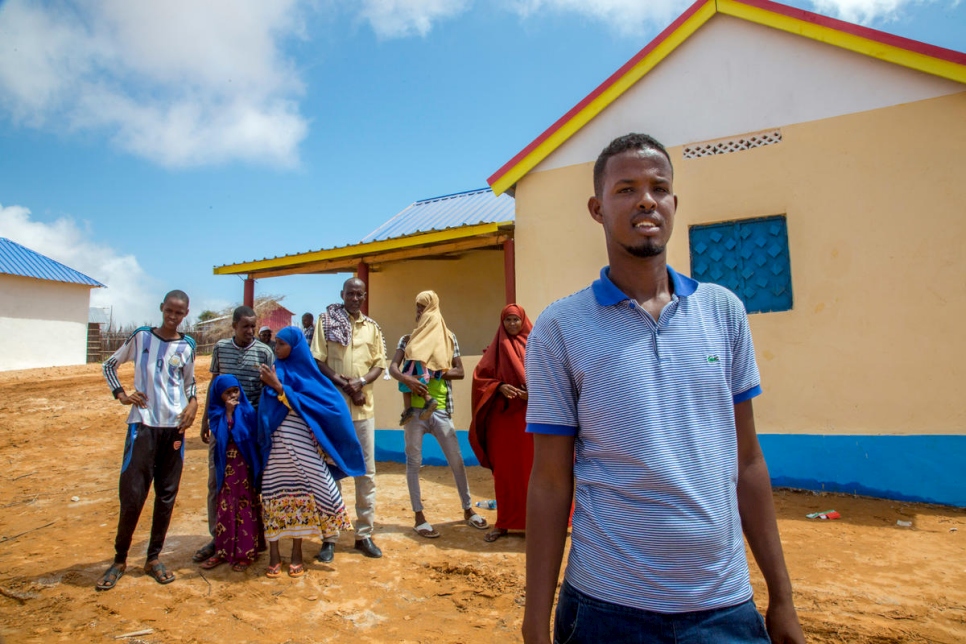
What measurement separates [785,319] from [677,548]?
5.33 metres

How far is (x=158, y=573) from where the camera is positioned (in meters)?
3.84

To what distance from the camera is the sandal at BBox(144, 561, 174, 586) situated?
12.5ft

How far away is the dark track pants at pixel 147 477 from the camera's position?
12.4 ft

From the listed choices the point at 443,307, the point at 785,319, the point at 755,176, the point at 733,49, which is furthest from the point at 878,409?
the point at 443,307

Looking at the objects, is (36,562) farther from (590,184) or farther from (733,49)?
(733,49)

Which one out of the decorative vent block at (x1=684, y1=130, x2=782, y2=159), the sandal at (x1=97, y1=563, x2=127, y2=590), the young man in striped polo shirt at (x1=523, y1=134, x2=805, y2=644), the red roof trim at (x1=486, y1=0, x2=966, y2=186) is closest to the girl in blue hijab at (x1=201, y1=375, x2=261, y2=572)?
the sandal at (x1=97, y1=563, x2=127, y2=590)

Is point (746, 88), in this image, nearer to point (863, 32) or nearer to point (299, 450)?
point (863, 32)

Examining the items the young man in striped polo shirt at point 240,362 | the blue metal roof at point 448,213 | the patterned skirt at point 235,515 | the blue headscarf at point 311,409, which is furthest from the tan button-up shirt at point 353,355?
the blue metal roof at point 448,213

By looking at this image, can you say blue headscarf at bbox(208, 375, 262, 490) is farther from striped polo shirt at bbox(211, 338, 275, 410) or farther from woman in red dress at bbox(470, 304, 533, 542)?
woman in red dress at bbox(470, 304, 533, 542)

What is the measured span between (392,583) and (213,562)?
1280 millimetres

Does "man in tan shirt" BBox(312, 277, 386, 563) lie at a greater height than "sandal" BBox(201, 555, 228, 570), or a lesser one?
greater

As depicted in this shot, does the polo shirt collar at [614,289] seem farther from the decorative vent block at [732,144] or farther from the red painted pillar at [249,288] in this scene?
the red painted pillar at [249,288]

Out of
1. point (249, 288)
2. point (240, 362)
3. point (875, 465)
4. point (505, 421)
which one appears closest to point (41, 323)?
point (249, 288)

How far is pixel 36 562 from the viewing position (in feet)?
13.9
